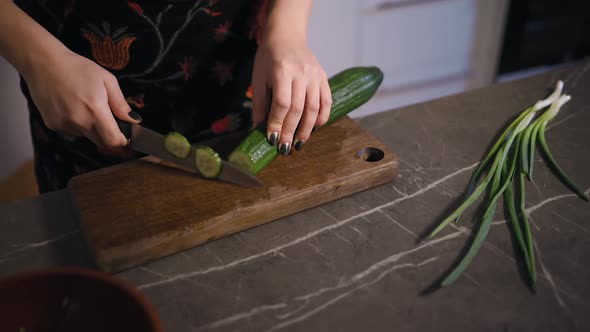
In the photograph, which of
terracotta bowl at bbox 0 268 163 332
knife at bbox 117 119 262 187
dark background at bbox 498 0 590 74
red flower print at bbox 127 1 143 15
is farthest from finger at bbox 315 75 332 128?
dark background at bbox 498 0 590 74

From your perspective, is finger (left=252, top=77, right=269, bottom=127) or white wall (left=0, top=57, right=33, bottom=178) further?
white wall (left=0, top=57, right=33, bottom=178)

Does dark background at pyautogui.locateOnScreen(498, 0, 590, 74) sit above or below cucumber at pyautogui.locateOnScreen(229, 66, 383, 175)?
below

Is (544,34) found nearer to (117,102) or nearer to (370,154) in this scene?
(370,154)

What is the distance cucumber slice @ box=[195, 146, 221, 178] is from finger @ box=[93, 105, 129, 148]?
16 cm

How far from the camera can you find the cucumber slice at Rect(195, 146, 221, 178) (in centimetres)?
101

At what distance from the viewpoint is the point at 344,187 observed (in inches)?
42.0

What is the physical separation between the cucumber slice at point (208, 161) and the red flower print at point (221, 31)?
1.26ft

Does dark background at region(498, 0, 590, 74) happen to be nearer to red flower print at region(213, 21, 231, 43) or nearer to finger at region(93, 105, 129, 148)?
red flower print at region(213, 21, 231, 43)

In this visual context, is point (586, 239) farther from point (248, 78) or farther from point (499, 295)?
point (248, 78)

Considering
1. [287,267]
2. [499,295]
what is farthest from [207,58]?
[499,295]

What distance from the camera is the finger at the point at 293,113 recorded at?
3.61ft

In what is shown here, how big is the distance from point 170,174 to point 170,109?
0.31 meters

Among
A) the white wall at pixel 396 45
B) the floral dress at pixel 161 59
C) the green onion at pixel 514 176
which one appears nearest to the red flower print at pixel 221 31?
the floral dress at pixel 161 59

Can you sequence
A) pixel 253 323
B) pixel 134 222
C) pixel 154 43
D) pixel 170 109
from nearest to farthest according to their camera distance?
pixel 253 323, pixel 134 222, pixel 154 43, pixel 170 109
